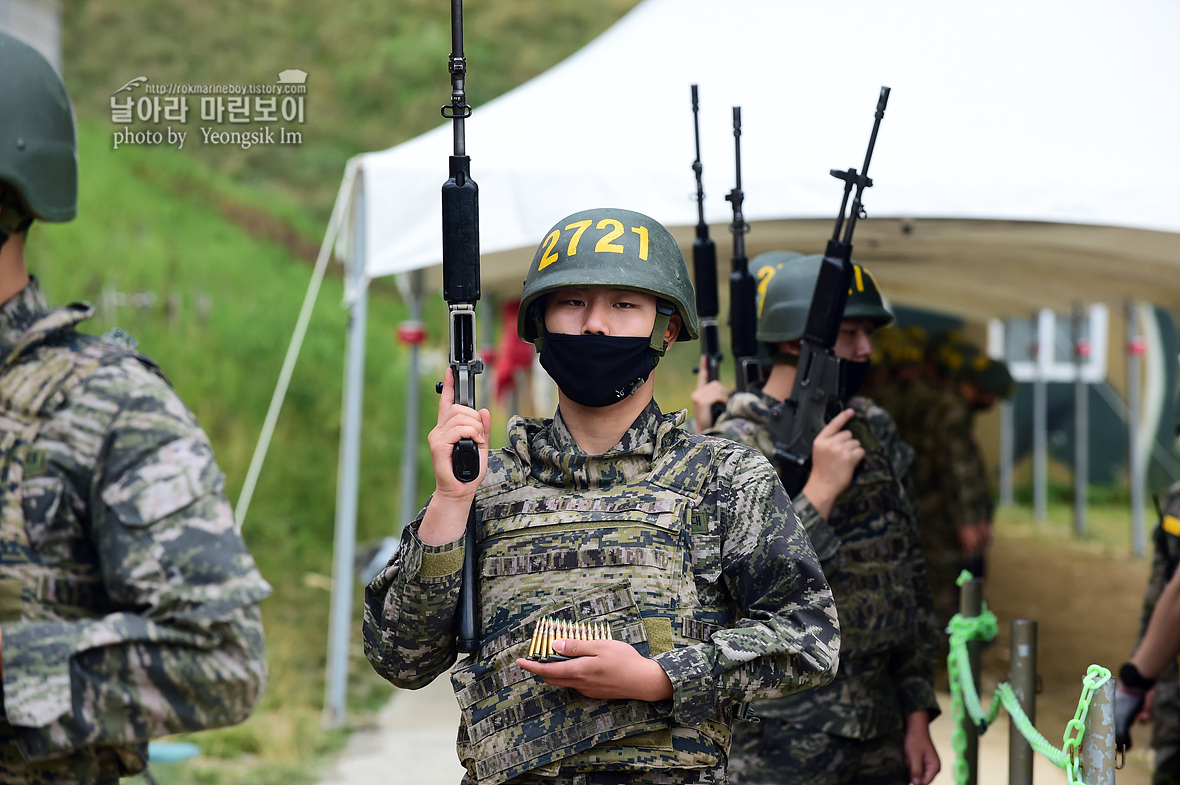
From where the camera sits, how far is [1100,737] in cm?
232

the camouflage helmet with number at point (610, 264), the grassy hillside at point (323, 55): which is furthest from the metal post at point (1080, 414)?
the grassy hillside at point (323, 55)

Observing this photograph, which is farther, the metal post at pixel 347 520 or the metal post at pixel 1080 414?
the metal post at pixel 1080 414

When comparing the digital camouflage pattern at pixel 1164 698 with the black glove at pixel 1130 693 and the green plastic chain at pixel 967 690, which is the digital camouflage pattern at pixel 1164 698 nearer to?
the black glove at pixel 1130 693

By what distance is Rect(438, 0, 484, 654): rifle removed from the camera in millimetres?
2082

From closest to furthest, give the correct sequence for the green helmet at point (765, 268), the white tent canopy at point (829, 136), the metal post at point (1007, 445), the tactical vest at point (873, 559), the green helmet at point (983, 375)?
the tactical vest at point (873, 559) < the green helmet at point (765, 268) < the white tent canopy at point (829, 136) < the green helmet at point (983, 375) < the metal post at point (1007, 445)

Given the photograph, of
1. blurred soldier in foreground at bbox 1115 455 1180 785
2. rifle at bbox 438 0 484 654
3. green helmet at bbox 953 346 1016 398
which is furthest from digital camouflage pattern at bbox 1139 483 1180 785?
green helmet at bbox 953 346 1016 398

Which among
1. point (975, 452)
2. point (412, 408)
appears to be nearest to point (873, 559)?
point (975, 452)

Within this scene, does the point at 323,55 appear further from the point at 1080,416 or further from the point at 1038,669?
the point at 1038,669

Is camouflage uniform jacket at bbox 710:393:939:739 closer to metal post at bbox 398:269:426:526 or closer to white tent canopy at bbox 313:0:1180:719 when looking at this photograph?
white tent canopy at bbox 313:0:1180:719

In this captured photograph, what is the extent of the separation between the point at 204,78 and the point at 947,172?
727 inches

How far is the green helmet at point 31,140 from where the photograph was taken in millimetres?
1986

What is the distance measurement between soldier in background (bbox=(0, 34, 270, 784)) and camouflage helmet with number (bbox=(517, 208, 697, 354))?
68cm

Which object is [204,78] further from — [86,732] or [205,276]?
[86,732]

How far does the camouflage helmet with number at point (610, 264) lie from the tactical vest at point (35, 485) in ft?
2.45
